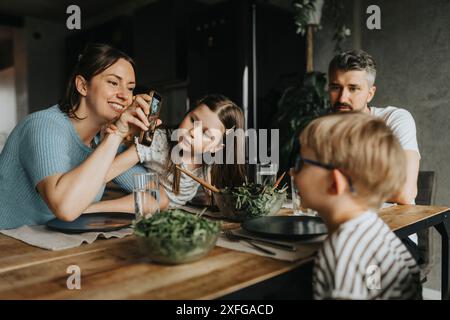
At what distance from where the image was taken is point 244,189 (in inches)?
53.7

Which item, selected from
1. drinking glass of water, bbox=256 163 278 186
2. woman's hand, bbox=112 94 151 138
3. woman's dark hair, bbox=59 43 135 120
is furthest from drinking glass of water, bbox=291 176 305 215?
woman's dark hair, bbox=59 43 135 120

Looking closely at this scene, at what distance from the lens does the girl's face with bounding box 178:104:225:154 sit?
6.38 ft

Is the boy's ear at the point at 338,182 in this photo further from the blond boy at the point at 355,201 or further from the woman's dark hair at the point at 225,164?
the woman's dark hair at the point at 225,164

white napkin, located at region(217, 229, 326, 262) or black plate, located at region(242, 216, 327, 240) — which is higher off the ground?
black plate, located at region(242, 216, 327, 240)

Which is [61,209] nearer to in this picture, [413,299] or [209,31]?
[413,299]

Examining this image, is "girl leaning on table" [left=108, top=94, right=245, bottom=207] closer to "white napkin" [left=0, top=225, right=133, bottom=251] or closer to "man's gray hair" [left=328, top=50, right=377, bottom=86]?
"man's gray hair" [left=328, top=50, right=377, bottom=86]

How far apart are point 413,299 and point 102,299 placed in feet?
2.03

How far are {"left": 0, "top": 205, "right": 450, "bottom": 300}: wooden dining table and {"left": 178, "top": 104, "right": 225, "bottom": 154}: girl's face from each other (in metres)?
0.91

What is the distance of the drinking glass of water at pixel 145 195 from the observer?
3.71 feet

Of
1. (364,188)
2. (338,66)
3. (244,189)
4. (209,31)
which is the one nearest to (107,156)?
(244,189)

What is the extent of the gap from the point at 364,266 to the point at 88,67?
1248mm

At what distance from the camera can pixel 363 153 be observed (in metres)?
0.81

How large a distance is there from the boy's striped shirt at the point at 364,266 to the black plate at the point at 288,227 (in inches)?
9.0

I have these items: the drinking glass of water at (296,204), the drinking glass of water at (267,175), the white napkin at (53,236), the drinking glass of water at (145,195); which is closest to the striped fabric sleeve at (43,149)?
the white napkin at (53,236)
